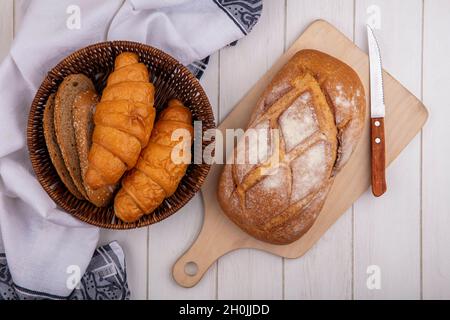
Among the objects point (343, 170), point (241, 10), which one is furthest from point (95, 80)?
point (343, 170)

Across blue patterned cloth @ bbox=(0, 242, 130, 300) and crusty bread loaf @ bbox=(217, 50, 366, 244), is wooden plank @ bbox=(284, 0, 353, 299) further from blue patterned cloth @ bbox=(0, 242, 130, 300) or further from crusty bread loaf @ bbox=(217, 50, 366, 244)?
blue patterned cloth @ bbox=(0, 242, 130, 300)

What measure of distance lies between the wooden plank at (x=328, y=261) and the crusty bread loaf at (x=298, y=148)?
161mm

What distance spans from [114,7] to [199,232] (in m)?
0.59

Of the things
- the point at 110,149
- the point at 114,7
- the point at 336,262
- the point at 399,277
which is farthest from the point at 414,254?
the point at 114,7

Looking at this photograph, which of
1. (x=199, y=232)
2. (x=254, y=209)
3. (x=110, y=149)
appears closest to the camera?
(x=110, y=149)

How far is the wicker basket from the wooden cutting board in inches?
5.0

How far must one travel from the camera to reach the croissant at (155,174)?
992 millimetres

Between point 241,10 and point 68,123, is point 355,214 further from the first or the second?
point 68,123

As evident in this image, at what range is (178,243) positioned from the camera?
1229mm

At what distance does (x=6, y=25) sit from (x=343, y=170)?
3.03ft

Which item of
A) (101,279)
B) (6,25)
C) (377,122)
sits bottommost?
(101,279)

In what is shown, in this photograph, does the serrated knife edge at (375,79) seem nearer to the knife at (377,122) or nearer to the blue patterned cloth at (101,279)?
the knife at (377,122)

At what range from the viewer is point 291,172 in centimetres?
105

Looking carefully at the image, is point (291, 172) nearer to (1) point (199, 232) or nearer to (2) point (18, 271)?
(1) point (199, 232)
